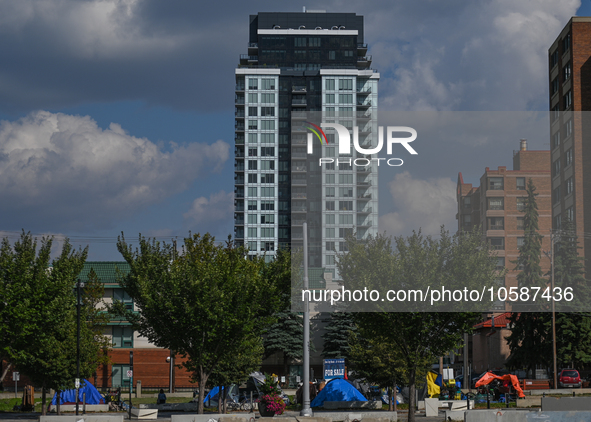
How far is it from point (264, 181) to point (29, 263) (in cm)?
8857

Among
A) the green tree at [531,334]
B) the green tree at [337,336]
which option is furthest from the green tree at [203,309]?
the green tree at [337,336]

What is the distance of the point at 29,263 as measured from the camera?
36438 millimetres

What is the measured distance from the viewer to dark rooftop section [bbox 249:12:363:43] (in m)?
137

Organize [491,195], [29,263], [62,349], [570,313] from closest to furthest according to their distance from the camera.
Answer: [29,263] < [62,349] < [570,313] < [491,195]

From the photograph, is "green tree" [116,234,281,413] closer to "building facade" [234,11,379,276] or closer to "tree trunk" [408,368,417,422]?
"tree trunk" [408,368,417,422]

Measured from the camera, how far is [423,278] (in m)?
31.9

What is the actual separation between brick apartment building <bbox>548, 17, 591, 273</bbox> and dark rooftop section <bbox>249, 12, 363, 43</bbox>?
5989cm

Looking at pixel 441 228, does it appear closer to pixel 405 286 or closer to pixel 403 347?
pixel 405 286

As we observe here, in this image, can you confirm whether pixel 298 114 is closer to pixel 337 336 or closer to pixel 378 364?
pixel 337 336

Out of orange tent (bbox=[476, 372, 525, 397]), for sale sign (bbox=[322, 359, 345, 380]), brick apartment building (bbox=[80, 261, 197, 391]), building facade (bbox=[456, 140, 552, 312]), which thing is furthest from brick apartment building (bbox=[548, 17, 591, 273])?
for sale sign (bbox=[322, 359, 345, 380])

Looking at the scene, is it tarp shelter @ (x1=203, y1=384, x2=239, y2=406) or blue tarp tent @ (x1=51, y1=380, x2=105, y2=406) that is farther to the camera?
blue tarp tent @ (x1=51, y1=380, x2=105, y2=406)

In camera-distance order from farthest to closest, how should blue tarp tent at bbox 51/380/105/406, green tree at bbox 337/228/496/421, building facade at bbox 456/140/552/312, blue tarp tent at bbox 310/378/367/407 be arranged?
1. building facade at bbox 456/140/552/312
2. blue tarp tent at bbox 51/380/105/406
3. blue tarp tent at bbox 310/378/367/407
4. green tree at bbox 337/228/496/421

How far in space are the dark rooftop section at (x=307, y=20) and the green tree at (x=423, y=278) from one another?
10952 centimetres

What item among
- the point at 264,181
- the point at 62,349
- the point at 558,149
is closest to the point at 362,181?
the point at 264,181
